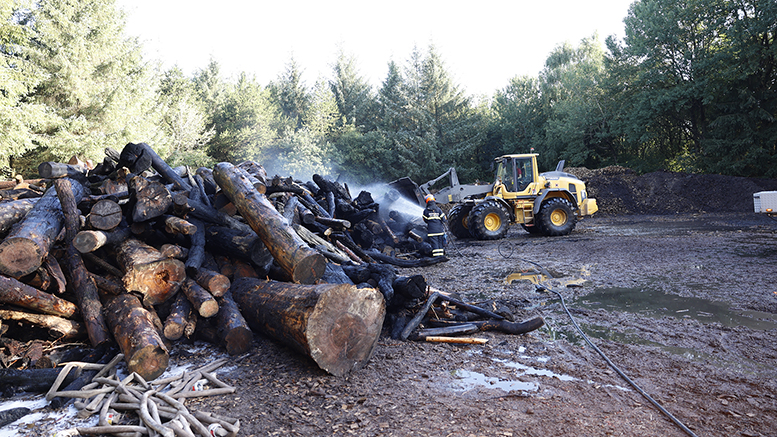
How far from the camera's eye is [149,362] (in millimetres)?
3299

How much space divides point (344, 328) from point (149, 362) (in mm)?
1578

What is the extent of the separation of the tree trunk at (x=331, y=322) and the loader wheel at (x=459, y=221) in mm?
10739

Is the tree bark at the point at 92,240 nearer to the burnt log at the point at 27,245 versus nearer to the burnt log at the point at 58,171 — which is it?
the burnt log at the point at 27,245

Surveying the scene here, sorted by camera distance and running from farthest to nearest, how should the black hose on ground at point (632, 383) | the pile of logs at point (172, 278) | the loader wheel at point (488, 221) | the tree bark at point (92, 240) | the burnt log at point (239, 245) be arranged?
the loader wheel at point (488, 221) → the burnt log at point (239, 245) → the tree bark at point (92, 240) → the pile of logs at point (172, 278) → the black hose on ground at point (632, 383)

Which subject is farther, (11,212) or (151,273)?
(11,212)

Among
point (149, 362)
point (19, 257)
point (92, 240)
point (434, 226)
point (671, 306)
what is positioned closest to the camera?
point (149, 362)

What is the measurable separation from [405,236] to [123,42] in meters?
24.2

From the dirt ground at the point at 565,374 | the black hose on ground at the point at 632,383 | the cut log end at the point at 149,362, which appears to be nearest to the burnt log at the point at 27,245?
the cut log end at the point at 149,362

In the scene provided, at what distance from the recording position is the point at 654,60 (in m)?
25.5

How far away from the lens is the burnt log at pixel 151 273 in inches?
155

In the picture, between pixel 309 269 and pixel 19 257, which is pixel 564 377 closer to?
pixel 309 269

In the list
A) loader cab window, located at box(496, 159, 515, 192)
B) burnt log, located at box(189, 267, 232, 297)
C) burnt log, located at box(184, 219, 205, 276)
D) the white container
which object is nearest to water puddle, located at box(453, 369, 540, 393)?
burnt log, located at box(189, 267, 232, 297)

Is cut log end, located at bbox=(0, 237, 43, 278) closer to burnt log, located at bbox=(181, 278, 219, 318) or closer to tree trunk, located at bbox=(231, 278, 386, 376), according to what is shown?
burnt log, located at bbox=(181, 278, 219, 318)

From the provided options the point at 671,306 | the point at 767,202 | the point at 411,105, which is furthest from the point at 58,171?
the point at 411,105
